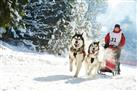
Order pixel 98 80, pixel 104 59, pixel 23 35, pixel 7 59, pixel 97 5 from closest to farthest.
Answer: pixel 98 80, pixel 104 59, pixel 7 59, pixel 23 35, pixel 97 5

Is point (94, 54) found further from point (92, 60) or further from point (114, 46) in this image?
point (114, 46)

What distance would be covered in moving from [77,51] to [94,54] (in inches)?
23.9

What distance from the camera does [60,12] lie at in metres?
38.3

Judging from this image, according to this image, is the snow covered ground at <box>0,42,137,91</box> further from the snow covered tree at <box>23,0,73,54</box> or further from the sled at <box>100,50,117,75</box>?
the snow covered tree at <box>23,0,73,54</box>

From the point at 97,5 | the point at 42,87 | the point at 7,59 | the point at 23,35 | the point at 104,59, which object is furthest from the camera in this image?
the point at 97,5

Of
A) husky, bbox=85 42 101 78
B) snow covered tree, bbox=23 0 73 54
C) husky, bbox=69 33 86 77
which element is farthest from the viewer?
snow covered tree, bbox=23 0 73 54

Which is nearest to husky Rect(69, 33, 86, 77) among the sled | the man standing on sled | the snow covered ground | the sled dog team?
the sled dog team

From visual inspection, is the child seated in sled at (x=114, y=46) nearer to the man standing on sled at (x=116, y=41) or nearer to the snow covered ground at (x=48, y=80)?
the man standing on sled at (x=116, y=41)

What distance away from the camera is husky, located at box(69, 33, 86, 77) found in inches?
520

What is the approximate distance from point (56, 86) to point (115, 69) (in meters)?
4.38

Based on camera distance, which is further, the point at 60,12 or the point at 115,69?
the point at 60,12

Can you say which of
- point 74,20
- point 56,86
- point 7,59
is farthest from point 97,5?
point 56,86

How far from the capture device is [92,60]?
539 inches

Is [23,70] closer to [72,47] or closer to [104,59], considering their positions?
[72,47]
